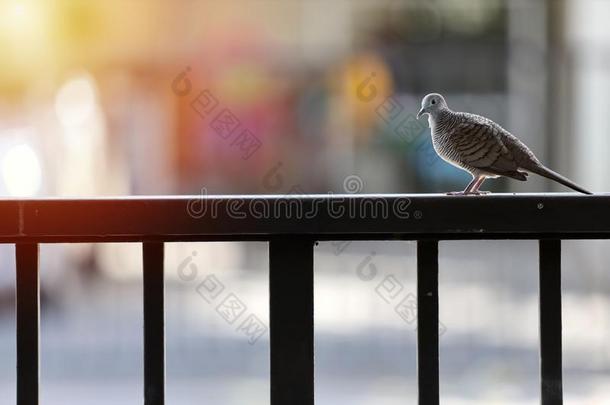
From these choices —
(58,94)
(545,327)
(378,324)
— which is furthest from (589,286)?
(545,327)

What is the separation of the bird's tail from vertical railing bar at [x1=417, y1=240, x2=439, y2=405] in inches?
7.9

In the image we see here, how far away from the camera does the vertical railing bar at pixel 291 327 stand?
3.74ft

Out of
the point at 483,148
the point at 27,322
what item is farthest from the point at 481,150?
the point at 27,322

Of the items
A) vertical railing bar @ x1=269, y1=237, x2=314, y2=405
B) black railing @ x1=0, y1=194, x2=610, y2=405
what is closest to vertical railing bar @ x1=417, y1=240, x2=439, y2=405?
black railing @ x1=0, y1=194, x2=610, y2=405

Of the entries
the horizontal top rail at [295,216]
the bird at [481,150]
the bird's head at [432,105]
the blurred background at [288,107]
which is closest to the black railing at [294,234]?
the horizontal top rail at [295,216]

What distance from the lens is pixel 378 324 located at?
6988 millimetres

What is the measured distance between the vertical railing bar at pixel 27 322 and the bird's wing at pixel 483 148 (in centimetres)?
65

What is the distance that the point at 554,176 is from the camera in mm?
1238

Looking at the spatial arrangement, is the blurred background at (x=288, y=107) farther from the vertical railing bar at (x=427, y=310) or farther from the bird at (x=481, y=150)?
the vertical railing bar at (x=427, y=310)

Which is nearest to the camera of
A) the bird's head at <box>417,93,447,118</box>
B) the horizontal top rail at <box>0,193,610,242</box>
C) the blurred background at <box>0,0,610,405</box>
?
the horizontal top rail at <box>0,193,610,242</box>

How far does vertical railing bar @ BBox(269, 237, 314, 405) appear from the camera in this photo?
3.74ft

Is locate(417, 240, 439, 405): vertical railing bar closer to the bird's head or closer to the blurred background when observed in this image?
the bird's head

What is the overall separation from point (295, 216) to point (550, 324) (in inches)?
13.9

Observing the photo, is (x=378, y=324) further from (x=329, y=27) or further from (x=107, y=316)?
(x=329, y=27)
